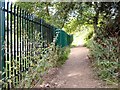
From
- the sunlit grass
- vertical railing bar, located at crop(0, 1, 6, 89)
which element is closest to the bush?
vertical railing bar, located at crop(0, 1, 6, 89)

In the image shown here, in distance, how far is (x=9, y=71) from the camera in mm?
5086

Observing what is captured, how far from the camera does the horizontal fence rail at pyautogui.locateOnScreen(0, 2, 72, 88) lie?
4770mm

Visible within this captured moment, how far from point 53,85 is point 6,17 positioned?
117 inches

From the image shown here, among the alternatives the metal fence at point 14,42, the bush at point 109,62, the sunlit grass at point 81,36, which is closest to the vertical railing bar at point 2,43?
the metal fence at point 14,42

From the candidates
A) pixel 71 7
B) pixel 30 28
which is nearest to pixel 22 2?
pixel 71 7

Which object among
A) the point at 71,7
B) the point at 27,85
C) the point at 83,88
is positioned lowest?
the point at 83,88

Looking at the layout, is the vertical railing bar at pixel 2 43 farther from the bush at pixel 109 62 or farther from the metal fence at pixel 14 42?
the bush at pixel 109 62

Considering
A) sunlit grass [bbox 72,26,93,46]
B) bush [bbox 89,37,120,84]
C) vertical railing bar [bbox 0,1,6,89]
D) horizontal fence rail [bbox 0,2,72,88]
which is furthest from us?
sunlit grass [bbox 72,26,93,46]

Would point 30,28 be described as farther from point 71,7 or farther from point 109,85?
point 71,7

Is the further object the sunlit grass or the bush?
the sunlit grass

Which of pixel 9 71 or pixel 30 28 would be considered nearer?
pixel 9 71

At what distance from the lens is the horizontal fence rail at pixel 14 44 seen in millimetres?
4770

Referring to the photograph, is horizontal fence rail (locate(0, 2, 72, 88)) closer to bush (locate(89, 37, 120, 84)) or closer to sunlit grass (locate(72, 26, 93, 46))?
bush (locate(89, 37, 120, 84))

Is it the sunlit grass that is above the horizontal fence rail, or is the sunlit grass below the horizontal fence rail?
below
